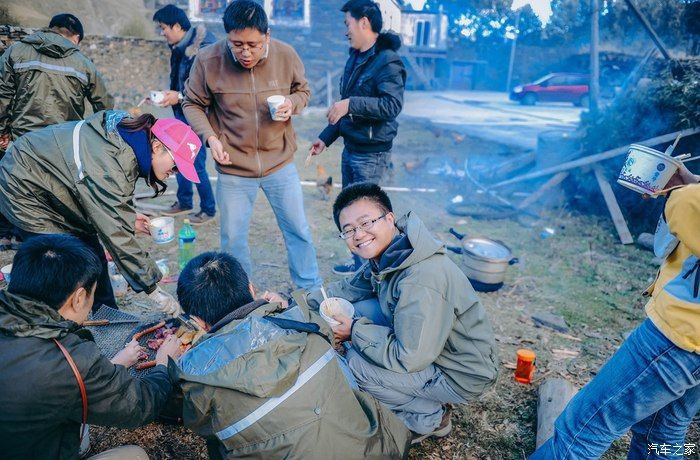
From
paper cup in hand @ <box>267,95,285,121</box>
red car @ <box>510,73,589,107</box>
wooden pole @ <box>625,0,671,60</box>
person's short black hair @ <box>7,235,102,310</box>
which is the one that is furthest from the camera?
red car @ <box>510,73,589,107</box>

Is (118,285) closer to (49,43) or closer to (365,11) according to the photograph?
(49,43)

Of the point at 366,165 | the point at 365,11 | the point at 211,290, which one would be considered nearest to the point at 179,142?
the point at 211,290

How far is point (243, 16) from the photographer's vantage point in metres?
3.45

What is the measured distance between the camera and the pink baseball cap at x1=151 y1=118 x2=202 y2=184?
2.81 m

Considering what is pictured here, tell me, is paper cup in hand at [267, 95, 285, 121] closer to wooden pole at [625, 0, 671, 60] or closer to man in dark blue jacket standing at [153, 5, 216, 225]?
man in dark blue jacket standing at [153, 5, 216, 225]

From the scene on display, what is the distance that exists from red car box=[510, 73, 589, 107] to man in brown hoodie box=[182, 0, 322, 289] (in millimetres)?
24064

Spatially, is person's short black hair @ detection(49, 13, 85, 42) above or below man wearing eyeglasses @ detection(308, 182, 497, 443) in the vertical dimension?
above

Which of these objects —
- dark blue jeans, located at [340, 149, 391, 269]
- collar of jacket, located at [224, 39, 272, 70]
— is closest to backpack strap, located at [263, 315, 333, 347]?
collar of jacket, located at [224, 39, 272, 70]

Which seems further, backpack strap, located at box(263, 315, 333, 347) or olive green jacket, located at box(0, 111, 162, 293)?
olive green jacket, located at box(0, 111, 162, 293)

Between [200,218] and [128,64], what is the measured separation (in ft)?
23.9

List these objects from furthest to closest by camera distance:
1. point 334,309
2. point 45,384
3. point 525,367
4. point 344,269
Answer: point 344,269, point 525,367, point 334,309, point 45,384

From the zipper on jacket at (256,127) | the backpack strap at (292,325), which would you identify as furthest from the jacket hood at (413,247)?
the zipper on jacket at (256,127)

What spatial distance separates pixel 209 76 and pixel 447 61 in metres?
36.3

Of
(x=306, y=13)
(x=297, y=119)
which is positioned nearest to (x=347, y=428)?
(x=297, y=119)
